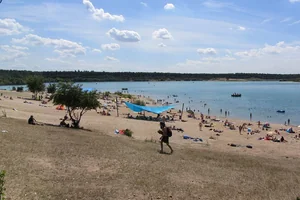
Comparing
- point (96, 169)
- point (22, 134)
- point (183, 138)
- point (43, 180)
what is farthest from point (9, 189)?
point (183, 138)

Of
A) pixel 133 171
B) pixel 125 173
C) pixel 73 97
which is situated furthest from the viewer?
pixel 73 97

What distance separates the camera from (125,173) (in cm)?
1058

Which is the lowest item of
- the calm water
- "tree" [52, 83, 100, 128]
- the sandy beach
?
the calm water

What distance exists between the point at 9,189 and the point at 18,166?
210 cm

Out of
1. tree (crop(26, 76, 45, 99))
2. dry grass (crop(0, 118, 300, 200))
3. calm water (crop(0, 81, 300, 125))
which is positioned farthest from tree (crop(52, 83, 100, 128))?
tree (crop(26, 76, 45, 99))

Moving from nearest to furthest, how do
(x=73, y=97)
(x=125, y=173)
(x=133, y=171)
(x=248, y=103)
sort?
(x=125, y=173) < (x=133, y=171) < (x=73, y=97) < (x=248, y=103)

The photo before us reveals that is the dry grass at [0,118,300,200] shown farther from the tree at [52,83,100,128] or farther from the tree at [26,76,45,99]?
the tree at [26,76,45,99]

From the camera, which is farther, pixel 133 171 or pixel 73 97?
pixel 73 97

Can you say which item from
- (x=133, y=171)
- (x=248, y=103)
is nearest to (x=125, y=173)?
(x=133, y=171)

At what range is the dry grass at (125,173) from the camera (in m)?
8.64

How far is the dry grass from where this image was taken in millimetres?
8641

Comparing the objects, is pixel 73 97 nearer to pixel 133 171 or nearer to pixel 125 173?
pixel 133 171

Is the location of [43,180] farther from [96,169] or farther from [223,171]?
[223,171]

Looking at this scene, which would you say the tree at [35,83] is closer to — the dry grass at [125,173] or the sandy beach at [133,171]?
the sandy beach at [133,171]
